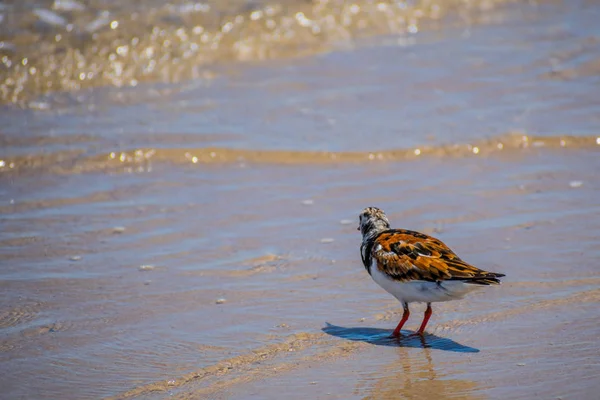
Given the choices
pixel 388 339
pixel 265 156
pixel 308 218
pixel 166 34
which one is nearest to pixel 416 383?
pixel 388 339

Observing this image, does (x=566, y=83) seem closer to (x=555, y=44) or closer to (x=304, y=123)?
(x=555, y=44)

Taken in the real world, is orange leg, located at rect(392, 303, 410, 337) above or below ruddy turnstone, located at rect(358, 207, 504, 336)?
below

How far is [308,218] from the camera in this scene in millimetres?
6945

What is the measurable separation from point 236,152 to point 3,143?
2.52 metres

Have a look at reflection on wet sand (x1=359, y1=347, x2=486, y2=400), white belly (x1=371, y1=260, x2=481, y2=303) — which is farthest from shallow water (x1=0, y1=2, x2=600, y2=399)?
white belly (x1=371, y1=260, x2=481, y2=303)

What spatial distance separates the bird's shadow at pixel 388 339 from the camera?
495 centimetres

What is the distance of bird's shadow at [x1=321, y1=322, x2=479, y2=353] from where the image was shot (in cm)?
495

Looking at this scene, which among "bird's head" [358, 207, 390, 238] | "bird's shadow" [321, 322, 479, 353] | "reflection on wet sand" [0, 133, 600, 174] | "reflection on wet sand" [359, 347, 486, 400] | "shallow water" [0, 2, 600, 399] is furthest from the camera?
"reflection on wet sand" [0, 133, 600, 174]

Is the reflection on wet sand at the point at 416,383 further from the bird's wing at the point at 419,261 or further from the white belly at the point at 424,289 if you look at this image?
the bird's wing at the point at 419,261

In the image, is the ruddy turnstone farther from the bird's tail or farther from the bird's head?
the bird's head

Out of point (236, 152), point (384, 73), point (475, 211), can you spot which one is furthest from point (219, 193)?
point (384, 73)

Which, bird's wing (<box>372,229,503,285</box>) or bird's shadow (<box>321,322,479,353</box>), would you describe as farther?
bird's shadow (<box>321,322,479,353</box>)

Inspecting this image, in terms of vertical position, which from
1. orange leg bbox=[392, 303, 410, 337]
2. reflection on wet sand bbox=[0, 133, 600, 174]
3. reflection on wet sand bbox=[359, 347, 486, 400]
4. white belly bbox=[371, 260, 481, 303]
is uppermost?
reflection on wet sand bbox=[0, 133, 600, 174]

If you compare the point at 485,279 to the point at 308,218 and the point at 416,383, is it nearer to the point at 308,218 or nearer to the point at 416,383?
the point at 416,383
